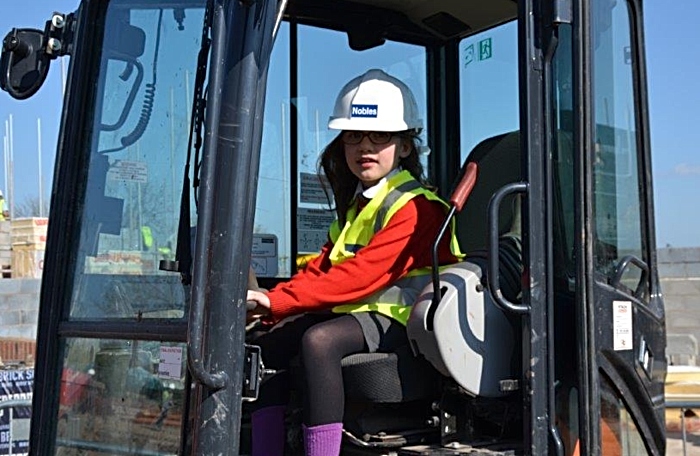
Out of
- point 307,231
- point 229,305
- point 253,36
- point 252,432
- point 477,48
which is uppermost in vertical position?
point 477,48

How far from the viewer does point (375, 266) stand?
9.36 ft

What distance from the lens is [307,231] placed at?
3916 millimetres

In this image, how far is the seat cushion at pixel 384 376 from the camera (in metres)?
2.77

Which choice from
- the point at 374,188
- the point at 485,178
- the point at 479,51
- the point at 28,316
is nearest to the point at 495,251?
the point at 374,188

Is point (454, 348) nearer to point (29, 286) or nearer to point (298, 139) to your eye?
point (298, 139)

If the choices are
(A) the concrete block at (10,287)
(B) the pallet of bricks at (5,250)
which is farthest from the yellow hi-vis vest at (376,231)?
(B) the pallet of bricks at (5,250)

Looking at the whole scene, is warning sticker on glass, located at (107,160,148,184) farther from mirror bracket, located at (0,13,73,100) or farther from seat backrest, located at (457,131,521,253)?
seat backrest, located at (457,131,521,253)

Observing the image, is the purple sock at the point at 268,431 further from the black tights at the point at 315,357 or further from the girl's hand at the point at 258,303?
the girl's hand at the point at 258,303

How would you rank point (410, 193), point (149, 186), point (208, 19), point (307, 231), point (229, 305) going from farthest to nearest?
point (307, 231), point (410, 193), point (149, 186), point (208, 19), point (229, 305)

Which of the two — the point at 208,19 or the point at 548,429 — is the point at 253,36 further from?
the point at 548,429

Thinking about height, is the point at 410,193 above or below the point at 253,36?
below

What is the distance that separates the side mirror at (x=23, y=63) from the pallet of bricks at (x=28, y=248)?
47.2 ft

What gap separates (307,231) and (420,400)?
1181 millimetres

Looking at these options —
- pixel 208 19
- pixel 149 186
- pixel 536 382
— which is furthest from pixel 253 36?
pixel 536 382
